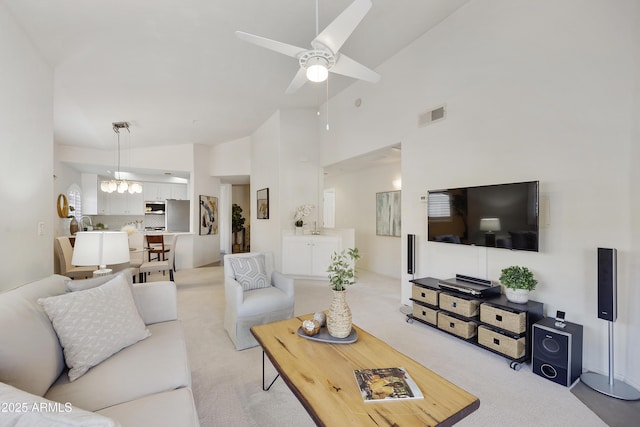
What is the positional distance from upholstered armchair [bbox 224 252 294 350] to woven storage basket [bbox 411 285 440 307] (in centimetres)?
144

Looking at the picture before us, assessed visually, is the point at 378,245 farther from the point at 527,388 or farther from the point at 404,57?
the point at 527,388

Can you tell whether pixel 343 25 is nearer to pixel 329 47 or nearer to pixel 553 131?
pixel 329 47

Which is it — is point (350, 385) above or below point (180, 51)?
below

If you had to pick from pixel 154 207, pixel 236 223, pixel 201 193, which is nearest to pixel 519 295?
pixel 201 193

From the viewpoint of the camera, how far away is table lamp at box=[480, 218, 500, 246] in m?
2.70

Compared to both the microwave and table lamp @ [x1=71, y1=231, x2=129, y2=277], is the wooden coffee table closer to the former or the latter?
table lamp @ [x1=71, y1=231, x2=129, y2=277]

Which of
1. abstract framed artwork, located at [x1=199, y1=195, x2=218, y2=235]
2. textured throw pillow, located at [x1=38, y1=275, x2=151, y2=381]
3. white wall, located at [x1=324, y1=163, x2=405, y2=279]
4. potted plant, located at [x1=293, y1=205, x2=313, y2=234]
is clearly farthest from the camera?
abstract framed artwork, located at [x1=199, y1=195, x2=218, y2=235]

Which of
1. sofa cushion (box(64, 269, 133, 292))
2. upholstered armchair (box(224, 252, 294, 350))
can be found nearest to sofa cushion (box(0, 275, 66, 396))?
sofa cushion (box(64, 269, 133, 292))

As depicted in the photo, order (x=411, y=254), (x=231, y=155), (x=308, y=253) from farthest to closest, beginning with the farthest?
(x=231, y=155), (x=308, y=253), (x=411, y=254)

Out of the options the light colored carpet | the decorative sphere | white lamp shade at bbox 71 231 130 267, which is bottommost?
the light colored carpet

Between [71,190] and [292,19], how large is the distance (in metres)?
6.77

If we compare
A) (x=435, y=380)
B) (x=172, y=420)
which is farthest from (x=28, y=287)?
(x=435, y=380)

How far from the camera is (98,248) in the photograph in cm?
227

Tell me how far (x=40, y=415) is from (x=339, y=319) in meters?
1.47
